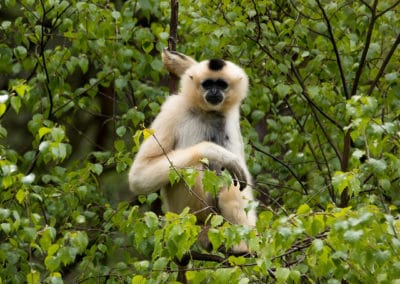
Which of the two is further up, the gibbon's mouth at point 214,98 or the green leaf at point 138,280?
the green leaf at point 138,280

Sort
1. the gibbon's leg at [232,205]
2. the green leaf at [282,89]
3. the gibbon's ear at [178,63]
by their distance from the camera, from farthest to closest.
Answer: the gibbon's ear at [178,63] < the green leaf at [282,89] < the gibbon's leg at [232,205]

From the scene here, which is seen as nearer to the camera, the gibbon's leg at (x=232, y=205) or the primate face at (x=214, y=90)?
the gibbon's leg at (x=232, y=205)

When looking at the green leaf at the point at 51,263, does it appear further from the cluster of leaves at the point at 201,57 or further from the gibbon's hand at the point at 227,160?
the gibbon's hand at the point at 227,160

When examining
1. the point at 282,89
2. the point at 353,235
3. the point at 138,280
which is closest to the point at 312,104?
the point at 282,89

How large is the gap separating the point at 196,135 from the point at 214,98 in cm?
34

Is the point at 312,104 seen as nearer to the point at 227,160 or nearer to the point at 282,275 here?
the point at 227,160

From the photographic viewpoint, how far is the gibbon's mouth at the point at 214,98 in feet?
22.0

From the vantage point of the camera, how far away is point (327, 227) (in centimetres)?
451

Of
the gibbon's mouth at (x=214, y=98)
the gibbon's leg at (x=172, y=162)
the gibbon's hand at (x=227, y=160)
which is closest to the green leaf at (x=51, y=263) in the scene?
the gibbon's leg at (x=172, y=162)

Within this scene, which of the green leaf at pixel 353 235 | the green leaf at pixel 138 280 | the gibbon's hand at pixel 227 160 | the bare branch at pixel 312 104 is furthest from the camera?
the bare branch at pixel 312 104

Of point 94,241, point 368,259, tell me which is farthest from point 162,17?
point 368,259

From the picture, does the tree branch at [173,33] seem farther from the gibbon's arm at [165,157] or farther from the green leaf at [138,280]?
the green leaf at [138,280]

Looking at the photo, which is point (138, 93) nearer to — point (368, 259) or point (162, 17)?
point (162, 17)

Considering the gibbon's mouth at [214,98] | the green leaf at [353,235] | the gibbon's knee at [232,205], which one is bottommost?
the gibbon's knee at [232,205]
